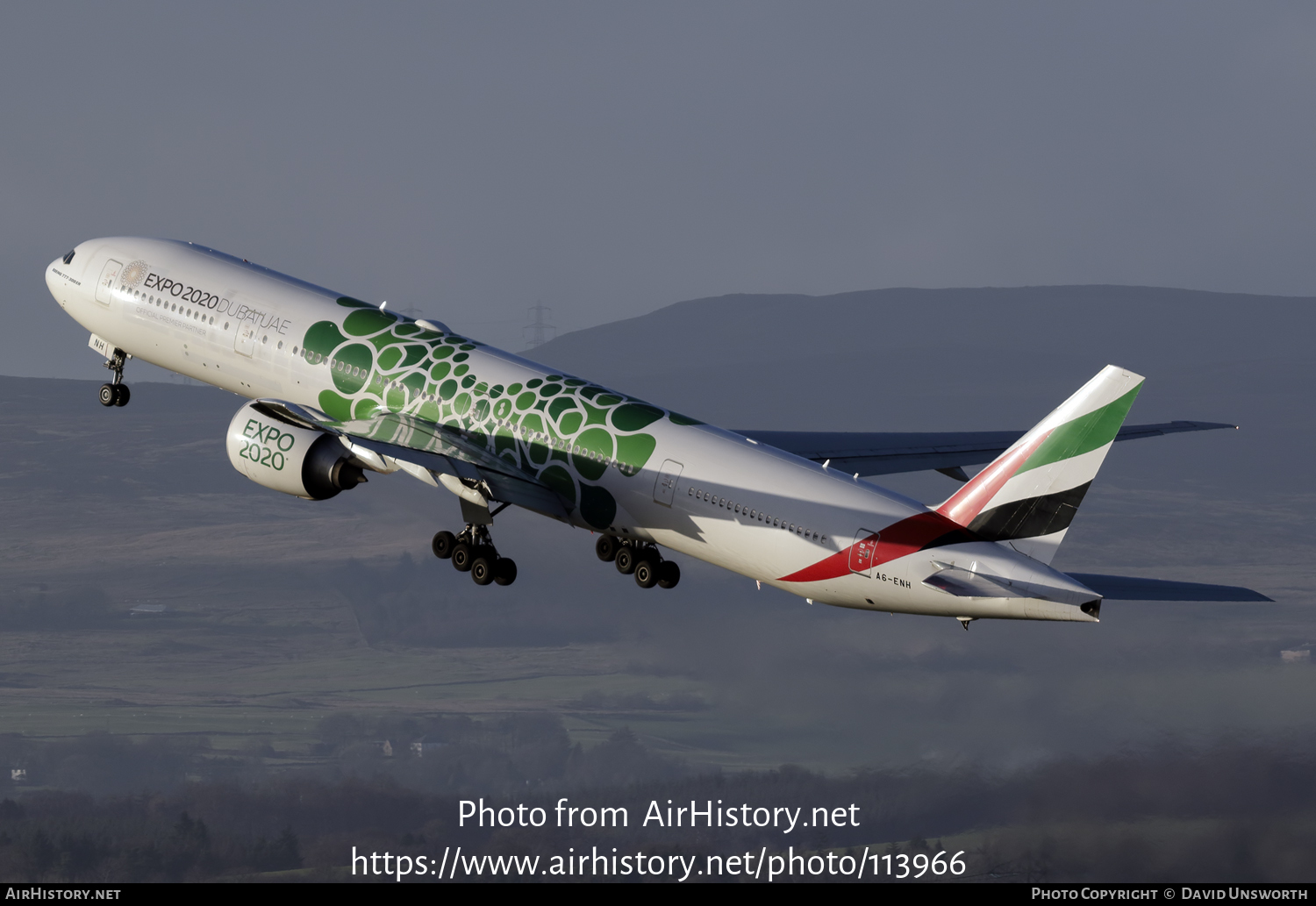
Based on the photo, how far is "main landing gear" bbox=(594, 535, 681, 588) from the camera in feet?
146

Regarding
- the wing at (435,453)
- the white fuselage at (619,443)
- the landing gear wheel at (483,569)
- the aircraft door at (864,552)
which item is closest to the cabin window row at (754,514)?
the white fuselage at (619,443)

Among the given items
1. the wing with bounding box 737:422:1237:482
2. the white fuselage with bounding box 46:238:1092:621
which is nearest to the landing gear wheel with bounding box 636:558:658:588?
the white fuselage with bounding box 46:238:1092:621

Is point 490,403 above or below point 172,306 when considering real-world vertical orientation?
below

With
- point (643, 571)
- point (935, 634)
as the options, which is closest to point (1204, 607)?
point (935, 634)

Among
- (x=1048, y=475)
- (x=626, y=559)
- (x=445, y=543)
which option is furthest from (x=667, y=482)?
(x=1048, y=475)

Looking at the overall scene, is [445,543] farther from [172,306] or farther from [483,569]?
[172,306]

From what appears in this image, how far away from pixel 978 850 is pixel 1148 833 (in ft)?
260

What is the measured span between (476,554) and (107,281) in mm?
16870

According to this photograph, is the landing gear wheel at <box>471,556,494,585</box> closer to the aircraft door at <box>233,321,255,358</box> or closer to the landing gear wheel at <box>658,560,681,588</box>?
the landing gear wheel at <box>658,560,681,588</box>

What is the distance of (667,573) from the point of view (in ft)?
147

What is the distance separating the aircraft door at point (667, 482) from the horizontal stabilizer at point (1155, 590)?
33.4ft

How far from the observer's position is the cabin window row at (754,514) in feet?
127

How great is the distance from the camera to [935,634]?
199000 millimetres

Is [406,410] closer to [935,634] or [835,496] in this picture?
[835,496]
